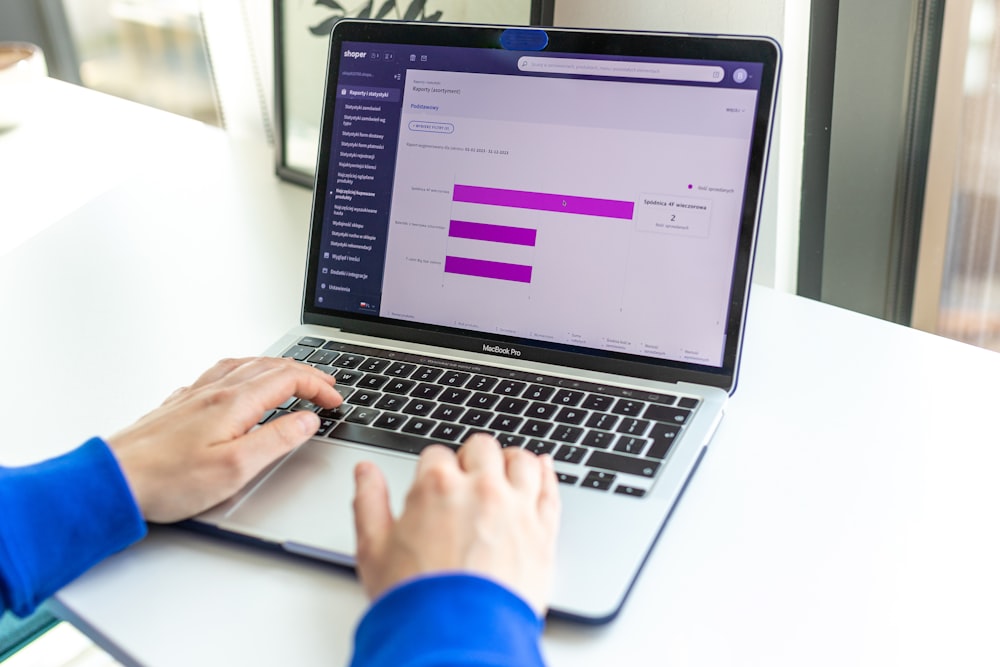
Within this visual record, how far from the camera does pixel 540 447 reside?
24.5 inches

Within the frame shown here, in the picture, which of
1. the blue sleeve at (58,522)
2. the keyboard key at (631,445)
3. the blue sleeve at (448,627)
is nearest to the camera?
the blue sleeve at (448,627)

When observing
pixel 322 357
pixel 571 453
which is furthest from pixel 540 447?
pixel 322 357

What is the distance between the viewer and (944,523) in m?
0.57

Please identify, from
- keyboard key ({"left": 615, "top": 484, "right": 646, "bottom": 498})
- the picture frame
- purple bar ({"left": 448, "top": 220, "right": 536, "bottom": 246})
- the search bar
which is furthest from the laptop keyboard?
the picture frame

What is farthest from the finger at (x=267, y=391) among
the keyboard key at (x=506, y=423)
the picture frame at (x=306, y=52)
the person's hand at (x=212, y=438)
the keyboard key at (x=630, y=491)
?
the picture frame at (x=306, y=52)

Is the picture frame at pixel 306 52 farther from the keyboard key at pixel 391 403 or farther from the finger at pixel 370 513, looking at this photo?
the finger at pixel 370 513

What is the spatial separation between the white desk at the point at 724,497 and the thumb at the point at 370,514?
5 centimetres

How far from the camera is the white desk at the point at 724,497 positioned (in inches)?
19.3

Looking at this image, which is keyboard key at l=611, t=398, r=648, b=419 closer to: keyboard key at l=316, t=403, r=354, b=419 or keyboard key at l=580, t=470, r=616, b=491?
keyboard key at l=580, t=470, r=616, b=491

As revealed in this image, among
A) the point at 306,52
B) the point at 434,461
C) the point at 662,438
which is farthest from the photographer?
the point at 306,52

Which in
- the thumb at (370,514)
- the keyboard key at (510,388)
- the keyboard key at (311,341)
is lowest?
the keyboard key at (510,388)

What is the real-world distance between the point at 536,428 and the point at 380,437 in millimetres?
108

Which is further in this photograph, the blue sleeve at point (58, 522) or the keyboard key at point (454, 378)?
the keyboard key at point (454, 378)

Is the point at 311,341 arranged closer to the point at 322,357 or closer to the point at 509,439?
the point at 322,357
